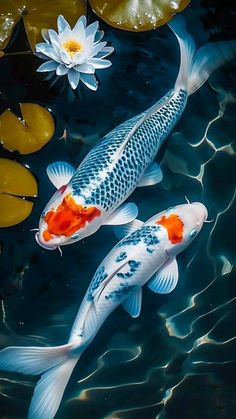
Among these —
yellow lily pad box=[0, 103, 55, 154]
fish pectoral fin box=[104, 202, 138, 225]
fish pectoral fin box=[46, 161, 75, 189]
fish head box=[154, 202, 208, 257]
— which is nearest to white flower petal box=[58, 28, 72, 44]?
yellow lily pad box=[0, 103, 55, 154]

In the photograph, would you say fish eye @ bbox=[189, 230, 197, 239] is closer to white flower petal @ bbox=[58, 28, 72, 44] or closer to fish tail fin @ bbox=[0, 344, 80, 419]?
fish tail fin @ bbox=[0, 344, 80, 419]

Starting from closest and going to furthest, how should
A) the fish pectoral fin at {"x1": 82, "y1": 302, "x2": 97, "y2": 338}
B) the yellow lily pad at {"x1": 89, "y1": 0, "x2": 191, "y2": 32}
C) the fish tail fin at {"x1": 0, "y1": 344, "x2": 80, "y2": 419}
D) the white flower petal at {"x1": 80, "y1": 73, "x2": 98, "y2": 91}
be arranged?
the fish tail fin at {"x1": 0, "y1": 344, "x2": 80, "y2": 419}
the fish pectoral fin at {"x1": 82, "y1": 302, "x2": 97, "y2": 338}
the yellow lily pad at {"x1": 89, "y1": 0, "x2": 191, "y2": 32}
the white flower petal at {"x1": 80, "y1": 73, "x2": 98, "y2": 91}

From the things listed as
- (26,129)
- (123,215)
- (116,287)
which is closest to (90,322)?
(116,287)

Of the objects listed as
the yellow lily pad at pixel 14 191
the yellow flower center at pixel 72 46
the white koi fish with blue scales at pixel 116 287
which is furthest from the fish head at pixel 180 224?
the yellow flower center at pixel 72 46

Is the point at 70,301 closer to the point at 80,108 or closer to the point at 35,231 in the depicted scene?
the point at 35,231

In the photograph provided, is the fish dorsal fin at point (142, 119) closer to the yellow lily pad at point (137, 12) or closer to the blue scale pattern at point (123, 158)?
the blue scale pattern at point (123, 158)

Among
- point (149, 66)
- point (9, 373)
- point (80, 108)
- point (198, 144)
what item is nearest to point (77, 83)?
point (80, 108)
